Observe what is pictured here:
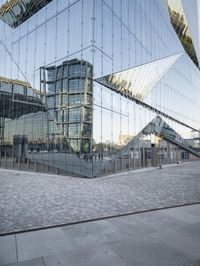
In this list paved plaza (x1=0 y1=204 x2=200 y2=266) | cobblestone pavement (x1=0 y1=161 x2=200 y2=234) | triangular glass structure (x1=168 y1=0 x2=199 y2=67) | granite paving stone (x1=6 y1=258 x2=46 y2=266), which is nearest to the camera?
granite paving stone (x1=6 y1=258 x2=46 y2=266)

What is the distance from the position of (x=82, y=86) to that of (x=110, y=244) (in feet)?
48.6

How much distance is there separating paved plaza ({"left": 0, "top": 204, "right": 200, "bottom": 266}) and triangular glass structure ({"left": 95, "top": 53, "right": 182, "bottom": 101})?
14635 millimetres

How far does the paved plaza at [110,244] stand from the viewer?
182 inches

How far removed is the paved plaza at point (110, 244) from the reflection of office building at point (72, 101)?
37.4 ft

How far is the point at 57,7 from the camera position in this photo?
846 inches

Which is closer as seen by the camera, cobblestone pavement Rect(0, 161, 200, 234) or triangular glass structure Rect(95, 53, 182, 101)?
cobblestone pavement Rect(0, 161, 200, 234)

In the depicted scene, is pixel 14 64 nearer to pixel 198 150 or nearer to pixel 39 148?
pixel 39 148

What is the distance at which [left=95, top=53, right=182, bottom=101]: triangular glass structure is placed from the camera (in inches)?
848

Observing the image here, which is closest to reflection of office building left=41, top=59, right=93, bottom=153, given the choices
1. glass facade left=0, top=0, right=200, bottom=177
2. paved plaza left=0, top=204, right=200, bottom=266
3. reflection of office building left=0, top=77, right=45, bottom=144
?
glass facade left=0, top=0, right=200, bottom=177

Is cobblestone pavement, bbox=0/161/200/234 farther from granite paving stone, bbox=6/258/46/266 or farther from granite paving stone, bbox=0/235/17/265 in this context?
granite paving stone, bbox=6/258/46/266

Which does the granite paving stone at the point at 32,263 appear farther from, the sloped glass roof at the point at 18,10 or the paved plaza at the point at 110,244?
the sloped glass roof at the point at 18,10

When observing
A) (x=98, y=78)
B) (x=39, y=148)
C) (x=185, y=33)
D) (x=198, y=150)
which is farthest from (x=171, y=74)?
(x=39, y=148)

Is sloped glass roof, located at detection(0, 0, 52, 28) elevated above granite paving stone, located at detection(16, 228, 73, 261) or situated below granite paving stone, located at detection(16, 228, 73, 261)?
above

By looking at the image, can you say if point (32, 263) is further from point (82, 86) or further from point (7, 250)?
point (82, 86)
